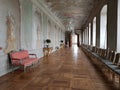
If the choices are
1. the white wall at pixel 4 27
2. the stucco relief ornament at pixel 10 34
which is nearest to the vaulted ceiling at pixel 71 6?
the white wall at pixel 4 27

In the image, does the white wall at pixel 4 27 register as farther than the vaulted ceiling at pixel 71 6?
No

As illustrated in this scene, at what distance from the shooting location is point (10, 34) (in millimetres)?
5863

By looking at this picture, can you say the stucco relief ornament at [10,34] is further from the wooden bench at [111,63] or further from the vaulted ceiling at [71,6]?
the vaulted ceiling at [71,6]

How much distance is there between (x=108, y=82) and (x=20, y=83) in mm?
2838

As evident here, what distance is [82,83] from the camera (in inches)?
174

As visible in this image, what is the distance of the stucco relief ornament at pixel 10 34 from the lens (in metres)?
5.72

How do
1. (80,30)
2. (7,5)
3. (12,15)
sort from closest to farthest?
(7,5)
(12,15)
(80,30)

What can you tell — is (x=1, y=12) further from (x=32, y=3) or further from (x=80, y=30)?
(x=80, y=30)

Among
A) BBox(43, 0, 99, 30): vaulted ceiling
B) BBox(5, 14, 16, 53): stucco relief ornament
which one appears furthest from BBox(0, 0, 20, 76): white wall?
BBox(43, 0, 99, 30): vaulted ceiling

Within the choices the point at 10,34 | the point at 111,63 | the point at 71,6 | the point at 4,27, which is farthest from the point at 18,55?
the point at 71,6

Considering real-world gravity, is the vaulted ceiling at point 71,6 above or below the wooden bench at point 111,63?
above

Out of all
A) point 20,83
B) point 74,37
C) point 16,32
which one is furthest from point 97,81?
point 74,37

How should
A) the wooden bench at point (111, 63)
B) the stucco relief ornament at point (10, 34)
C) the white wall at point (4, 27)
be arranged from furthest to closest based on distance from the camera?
the stucco relief ornament at point (10, 34) < the white wall at point (4, 27) < the wooden bench at point (111, 63)

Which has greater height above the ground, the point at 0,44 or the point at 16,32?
the point at 16,32
